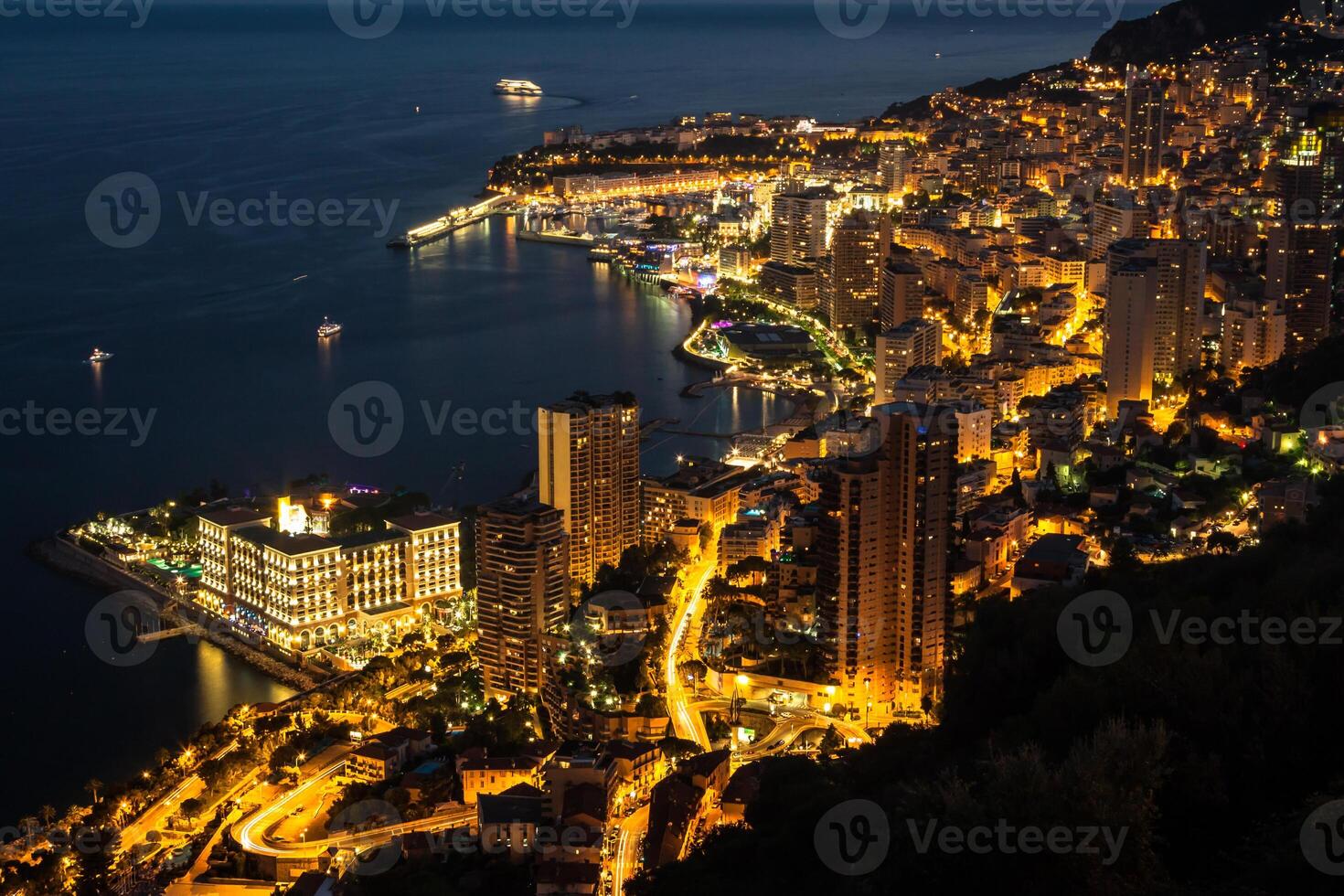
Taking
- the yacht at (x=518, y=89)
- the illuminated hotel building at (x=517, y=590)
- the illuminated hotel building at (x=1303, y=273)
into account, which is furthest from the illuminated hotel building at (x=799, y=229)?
the yacht at (x=518, y=89)

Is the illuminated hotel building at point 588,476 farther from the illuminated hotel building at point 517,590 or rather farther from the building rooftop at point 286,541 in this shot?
the building rooftop at point 286,541

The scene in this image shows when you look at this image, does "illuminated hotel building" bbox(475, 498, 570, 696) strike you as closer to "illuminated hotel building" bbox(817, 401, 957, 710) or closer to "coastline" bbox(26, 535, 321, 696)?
"coastline" bbox(26, 535, 321, 696)

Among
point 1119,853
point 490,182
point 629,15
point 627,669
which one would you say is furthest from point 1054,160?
point 629,15

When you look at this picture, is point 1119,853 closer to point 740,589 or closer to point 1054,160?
point 740,589

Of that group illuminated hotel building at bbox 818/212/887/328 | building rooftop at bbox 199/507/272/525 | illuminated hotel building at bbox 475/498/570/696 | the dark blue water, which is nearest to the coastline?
the dark blue water

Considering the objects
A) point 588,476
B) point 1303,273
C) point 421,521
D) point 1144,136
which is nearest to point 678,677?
point 588,476

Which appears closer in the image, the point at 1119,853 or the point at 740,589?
the point at 1119,853
